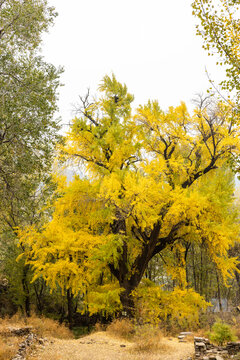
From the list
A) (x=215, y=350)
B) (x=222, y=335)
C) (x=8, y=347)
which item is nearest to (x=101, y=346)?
(x=8, y=347)

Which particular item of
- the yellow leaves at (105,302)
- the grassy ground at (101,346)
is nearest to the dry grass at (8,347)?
the grassy ground at (101,346)

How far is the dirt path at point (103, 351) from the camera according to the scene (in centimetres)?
753

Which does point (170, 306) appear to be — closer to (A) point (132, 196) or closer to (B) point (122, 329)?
(B) point (122, 329)

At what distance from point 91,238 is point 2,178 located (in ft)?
14.4

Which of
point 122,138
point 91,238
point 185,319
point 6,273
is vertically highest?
point 122,138

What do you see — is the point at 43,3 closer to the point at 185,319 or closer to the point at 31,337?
the point at 31,337

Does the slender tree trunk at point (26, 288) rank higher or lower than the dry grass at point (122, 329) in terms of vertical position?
higher

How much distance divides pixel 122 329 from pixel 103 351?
228cm

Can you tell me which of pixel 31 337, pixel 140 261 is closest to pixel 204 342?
pixel 31 337

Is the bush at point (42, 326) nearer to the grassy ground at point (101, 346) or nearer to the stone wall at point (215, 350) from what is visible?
the grassy ground at point (101, 346)

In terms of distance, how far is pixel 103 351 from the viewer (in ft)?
28.0

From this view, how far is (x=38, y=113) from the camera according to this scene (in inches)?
338

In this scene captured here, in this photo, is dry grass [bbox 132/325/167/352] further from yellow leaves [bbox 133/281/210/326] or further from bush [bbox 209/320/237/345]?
yellow leaves [bbox 133/281/210/326]

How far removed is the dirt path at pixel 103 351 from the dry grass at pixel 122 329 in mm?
495
